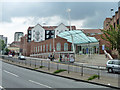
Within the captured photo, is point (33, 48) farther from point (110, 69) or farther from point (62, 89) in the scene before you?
point (62, 89)

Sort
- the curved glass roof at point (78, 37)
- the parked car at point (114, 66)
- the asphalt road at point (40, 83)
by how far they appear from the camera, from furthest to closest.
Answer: the curved glass roof at point (78, 37) → the parked car at point (114, 66) → the asphalt road at point (40, 83)

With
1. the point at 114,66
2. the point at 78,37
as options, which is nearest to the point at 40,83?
the point at 114,66

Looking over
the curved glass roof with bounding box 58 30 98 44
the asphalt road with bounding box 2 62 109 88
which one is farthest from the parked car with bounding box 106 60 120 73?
the curved glass roof with bounding box 58 30 98 44

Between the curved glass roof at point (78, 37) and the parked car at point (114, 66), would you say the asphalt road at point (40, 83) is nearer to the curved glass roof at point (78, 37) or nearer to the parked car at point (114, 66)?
the parked car at point (114, 66)

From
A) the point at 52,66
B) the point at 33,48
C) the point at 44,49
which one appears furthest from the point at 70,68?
the point at 33,48

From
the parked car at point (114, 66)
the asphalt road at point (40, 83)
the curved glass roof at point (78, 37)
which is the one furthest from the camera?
the curved glass roof at point (78, 37)

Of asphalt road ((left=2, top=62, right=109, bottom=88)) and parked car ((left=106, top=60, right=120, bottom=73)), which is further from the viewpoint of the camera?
parked car ((left=106, top=60, right=120, bottom=73))

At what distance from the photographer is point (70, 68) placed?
18.9 meters

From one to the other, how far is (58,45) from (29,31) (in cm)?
4363

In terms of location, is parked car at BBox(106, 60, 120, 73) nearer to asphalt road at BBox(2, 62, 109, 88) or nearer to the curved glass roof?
asphalt road at BBox(2, 62, 109, 88)

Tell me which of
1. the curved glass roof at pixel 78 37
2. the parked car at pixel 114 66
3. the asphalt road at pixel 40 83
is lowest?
the asphalt road at pixel 40 83

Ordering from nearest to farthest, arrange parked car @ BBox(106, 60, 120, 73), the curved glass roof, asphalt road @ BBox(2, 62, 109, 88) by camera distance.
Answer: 1. asphalt road @ BBox(2, 62, 109, 88)
2. parked car @ BBox(106, 60, 120, 73)
3. the curved glass roof

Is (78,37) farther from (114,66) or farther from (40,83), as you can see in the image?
(40,83)

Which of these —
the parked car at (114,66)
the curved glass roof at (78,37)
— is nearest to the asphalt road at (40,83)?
the parked car at (114,66)
